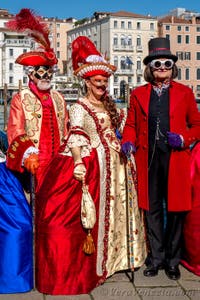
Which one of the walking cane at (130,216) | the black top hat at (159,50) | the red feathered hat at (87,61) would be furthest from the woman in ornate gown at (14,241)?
the black top hat at (159,50)

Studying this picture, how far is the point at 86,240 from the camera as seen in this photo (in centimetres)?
350

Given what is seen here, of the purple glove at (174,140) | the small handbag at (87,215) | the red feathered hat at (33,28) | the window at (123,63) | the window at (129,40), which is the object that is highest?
the window at (129,40)

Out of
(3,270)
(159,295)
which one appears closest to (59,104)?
(3,270)

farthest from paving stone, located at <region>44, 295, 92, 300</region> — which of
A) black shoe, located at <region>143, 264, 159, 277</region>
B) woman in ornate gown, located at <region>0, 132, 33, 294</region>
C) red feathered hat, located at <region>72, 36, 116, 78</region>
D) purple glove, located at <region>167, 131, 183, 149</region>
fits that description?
red feathered hat, located at <region>72, 36, 116, 78</region>

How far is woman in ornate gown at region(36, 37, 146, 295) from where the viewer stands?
348 cm

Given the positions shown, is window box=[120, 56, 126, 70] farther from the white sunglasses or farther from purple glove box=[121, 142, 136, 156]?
purple glove box=[121, 142, 136, 156]

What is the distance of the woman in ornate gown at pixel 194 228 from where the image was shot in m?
3.90

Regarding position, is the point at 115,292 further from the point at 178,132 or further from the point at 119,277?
the point at 178,132

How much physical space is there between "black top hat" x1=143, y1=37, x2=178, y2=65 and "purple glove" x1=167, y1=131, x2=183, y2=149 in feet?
1.79

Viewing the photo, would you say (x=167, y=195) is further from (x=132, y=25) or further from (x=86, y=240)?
(x=132, y=25)

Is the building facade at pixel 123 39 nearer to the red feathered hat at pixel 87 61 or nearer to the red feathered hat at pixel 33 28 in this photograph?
the red feathered hat at pixel 33 28

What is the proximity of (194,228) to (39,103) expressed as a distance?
1524 mm

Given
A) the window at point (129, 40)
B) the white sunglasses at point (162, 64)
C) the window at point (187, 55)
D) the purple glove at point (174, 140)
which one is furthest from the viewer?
the window at point (129, 40)

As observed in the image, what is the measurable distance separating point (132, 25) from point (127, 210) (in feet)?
250
